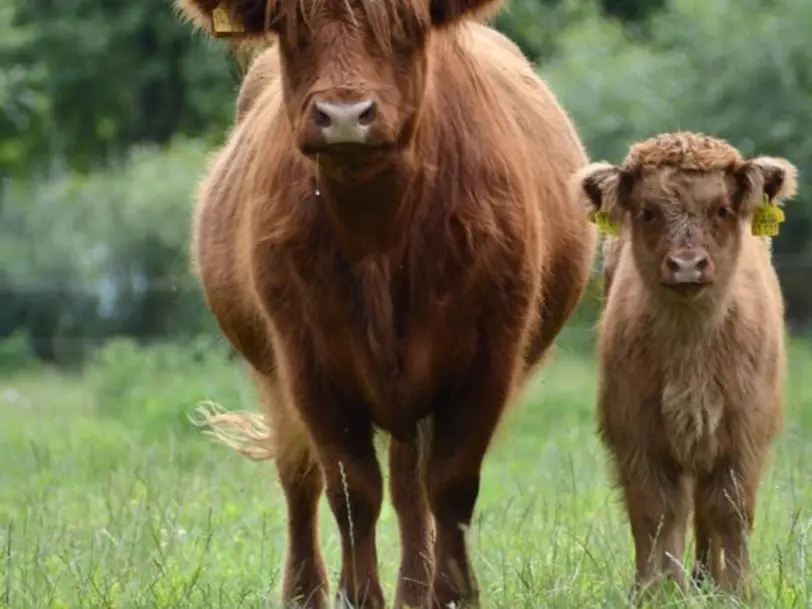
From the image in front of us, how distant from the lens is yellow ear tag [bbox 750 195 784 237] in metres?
7.03

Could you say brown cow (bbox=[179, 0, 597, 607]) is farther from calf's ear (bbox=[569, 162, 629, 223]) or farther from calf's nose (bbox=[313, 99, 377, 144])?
calf's nose (bbox=[313, 99, 377, 144])

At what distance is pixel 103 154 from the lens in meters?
41.0

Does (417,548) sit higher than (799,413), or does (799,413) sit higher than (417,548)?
(417,548)

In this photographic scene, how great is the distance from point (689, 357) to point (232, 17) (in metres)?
2.14

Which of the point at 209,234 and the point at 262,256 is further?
the point at 209,234

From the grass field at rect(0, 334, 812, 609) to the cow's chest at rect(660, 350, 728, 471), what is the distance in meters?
0.43

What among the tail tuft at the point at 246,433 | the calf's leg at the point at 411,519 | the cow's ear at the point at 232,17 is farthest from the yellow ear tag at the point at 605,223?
the tail tuft at the point at 246,433

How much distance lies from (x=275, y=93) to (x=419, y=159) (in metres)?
1.45

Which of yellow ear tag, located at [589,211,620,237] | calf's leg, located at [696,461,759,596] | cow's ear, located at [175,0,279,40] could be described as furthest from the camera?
yellow ear tag, located at [589,211,620,237]

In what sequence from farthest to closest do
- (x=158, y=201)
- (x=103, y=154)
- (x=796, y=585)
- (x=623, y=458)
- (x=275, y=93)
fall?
(x=103, y=154), (x=158, y=201), (x=275, y=93), (x=623, y=458), (x=796, y=585)

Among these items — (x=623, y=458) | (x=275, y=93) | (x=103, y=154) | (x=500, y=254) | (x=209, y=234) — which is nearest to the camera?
(x=500, y=254)

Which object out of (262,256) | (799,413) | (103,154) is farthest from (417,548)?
(103,154)

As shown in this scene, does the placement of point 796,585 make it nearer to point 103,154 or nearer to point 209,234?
point 209,234

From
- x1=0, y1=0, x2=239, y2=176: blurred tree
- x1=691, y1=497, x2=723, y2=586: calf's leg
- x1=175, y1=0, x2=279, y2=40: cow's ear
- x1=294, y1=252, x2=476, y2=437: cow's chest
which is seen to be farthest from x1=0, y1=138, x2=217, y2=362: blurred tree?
x1=175, y1=0, x2=279, y2=40: cow's ear
